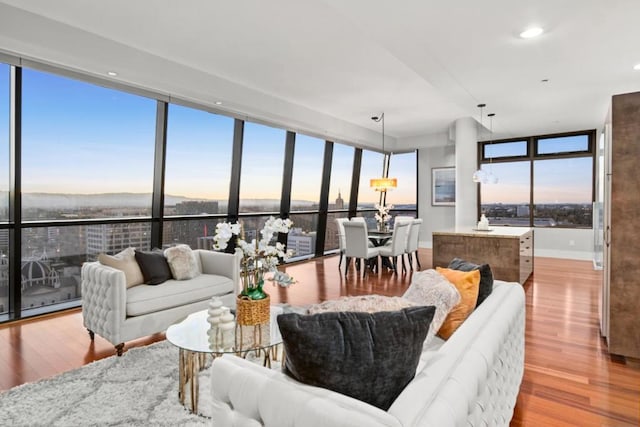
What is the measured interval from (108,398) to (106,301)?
89 cm

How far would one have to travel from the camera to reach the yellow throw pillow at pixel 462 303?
203cm

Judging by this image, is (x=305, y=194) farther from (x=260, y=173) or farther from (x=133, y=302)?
(x=133, y=302)

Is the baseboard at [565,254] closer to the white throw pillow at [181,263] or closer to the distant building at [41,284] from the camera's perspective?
the white throw pillow at [181,263]

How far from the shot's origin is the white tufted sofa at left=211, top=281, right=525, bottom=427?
1.03m

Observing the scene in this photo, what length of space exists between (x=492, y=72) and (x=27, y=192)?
537 cm

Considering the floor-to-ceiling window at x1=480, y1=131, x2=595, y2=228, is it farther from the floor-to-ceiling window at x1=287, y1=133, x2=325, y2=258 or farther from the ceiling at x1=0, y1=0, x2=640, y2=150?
the floor-to-ceiling window at x1=287, y1=133, x2=325, y2=258

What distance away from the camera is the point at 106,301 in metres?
3.01

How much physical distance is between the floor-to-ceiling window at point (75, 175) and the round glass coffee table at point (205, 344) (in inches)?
108

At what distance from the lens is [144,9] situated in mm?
3338

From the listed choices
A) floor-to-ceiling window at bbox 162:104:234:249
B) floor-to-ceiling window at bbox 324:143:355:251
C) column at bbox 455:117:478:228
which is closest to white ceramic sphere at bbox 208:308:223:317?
floor-to-ceiling window at bbox 162:104:234:249

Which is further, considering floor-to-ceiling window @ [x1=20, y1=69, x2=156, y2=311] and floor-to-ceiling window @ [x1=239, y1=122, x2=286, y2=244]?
floor-to-ceiling window @ [x1=239, y1=122, x2=286, y2=244]

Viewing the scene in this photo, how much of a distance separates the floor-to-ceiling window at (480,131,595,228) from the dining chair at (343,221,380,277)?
15.0 ft

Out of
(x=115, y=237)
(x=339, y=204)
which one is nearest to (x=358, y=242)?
(x=339, y=204)

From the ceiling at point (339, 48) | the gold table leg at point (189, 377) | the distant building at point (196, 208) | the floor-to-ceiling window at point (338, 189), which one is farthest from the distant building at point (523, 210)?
the gold table leg at point (189, 377)
